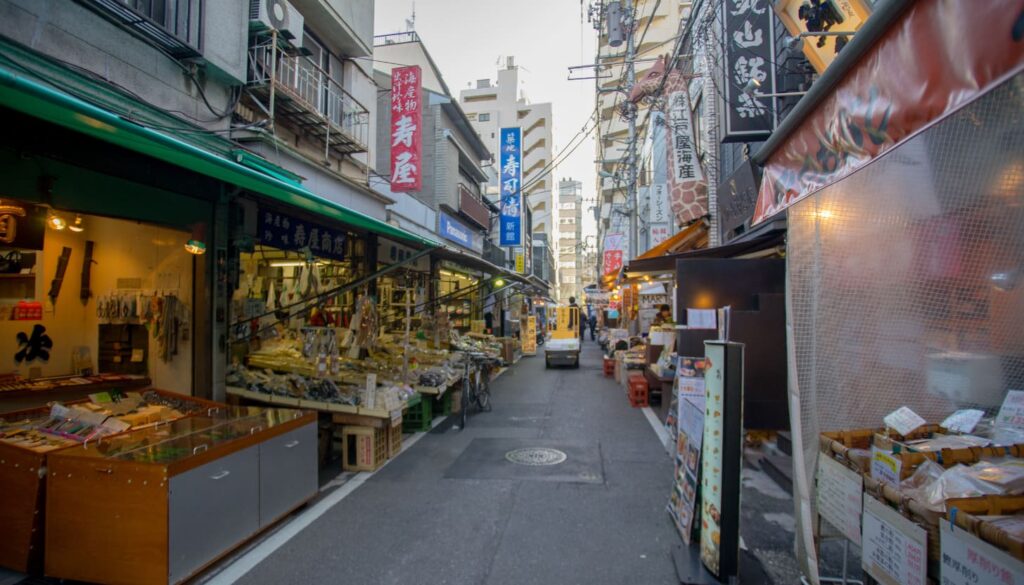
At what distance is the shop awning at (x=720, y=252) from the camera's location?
7305 millimetres

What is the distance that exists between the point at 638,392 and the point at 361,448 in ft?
22.9

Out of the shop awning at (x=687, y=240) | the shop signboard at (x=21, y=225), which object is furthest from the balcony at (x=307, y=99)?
the shop awning at (x=687, y=240)

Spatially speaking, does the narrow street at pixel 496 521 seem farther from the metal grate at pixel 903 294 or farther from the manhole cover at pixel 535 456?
the metal grate at pixel 903 294

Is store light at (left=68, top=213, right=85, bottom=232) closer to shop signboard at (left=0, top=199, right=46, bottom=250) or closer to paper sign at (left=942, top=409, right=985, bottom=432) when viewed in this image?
shop signboard at (left=0, top=199, right=46, bottom=250)

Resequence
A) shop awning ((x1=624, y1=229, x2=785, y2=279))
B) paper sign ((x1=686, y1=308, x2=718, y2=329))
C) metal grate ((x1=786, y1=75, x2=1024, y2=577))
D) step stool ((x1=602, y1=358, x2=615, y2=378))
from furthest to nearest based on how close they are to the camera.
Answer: step stool ((x1=602, y1=358, x2=615, y2=378)) < shop awning ((x1=624, y1=229, x2=785, y2=279)) < paper sign ((x1=686, y1=308, x2=718, y2=329)) < metal grate ((x1=786, y1=75, x2=1024, y2=577))

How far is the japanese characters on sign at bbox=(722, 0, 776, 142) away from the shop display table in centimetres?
1040

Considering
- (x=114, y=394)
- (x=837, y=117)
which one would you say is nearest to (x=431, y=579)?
(x=837, y=117)

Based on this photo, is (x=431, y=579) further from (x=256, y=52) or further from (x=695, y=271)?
(x=256, y=52)

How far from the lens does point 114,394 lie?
607 cm

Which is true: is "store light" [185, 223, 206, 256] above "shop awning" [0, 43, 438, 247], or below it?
below

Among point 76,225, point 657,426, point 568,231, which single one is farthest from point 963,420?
point 568,231

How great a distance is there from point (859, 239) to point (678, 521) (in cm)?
305

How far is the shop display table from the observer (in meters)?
5.73

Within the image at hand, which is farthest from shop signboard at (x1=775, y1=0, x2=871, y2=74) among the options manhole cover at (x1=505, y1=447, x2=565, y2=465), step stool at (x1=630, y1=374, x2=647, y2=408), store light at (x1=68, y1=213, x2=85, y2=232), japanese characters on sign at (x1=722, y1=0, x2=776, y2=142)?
store light at (x1=68, y1=213, x2=85, y2=232)
